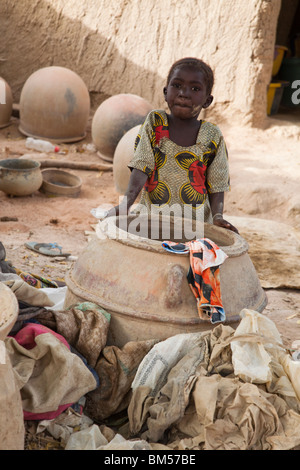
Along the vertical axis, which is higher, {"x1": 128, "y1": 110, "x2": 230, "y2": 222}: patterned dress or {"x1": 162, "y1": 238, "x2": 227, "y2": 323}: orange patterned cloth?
{"x1": 128, "y1": 110, "x2": 230, "y2": 222}: patterned dress

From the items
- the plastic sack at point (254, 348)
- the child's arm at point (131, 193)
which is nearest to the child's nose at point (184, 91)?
the child's arm at point (131, 193)

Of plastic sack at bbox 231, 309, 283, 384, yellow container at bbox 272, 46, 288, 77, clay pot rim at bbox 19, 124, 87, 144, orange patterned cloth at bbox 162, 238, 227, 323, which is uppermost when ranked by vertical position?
yellow container at bbox 272, 46, 288, 77


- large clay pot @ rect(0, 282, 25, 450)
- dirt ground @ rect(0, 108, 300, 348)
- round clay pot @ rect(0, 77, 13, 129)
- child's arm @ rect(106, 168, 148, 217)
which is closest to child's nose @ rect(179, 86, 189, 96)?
child's arm @ rect(106, 168, 148, 217)

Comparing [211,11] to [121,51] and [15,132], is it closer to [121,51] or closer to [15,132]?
[121,51]

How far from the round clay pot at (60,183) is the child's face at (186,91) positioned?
333 cm

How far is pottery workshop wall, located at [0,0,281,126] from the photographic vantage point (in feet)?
26.0

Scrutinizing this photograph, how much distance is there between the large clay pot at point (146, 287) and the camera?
2.61 meters

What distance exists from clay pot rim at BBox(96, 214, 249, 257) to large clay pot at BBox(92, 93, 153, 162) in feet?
14.7

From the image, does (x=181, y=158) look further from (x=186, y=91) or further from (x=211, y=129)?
(x=186, y=91)

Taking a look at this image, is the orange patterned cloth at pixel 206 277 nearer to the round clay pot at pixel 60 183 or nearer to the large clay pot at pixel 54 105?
the round clay pot at pixel 60 183

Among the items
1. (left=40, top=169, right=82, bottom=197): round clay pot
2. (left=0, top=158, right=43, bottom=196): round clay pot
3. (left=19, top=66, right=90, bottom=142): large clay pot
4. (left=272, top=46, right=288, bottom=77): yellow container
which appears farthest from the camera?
(left=272, top=46, right=288, bottom=77): yellow container

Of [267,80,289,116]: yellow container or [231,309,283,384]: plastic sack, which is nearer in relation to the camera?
[231,309,283,384]: plastic sack

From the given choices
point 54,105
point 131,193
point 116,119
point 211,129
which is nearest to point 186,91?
point 211,129

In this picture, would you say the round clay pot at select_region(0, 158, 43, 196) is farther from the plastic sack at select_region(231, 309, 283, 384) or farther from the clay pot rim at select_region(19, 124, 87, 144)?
the plastic sack at select_region(231, 309, 283, 384)
